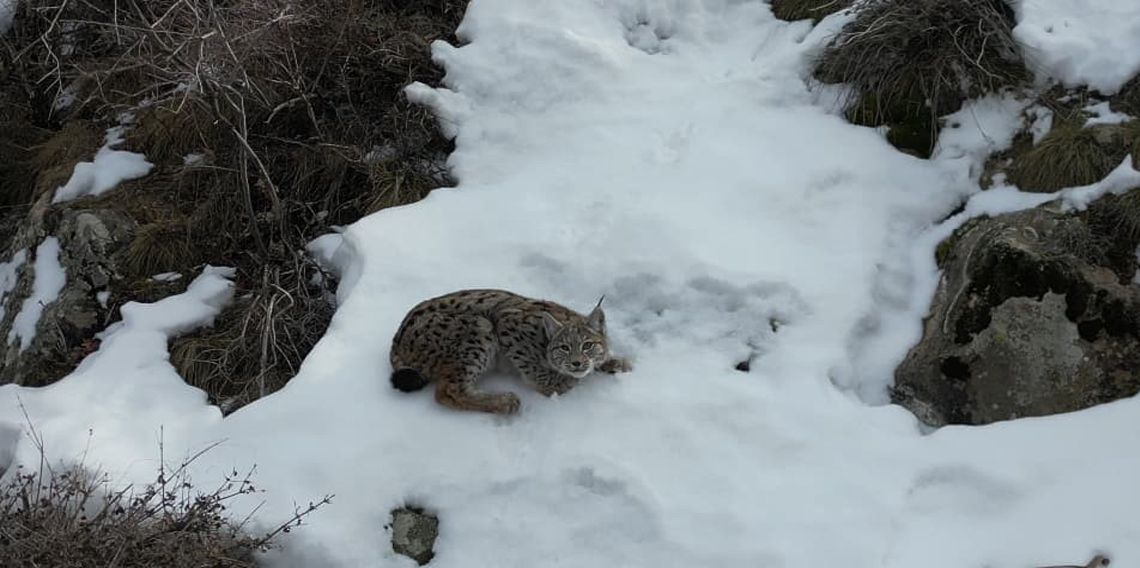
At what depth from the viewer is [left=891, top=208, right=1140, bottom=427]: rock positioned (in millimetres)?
4961

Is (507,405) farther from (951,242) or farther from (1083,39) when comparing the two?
(1083,39)

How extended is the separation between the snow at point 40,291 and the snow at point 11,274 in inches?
9.5

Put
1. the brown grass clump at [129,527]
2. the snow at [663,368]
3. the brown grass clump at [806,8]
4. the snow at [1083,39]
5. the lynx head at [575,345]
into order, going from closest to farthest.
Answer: the brown grass clump at [129,527] < the snow at [663,368] < the lynx head at [575,345] < the snow at [1083,39] < the brown grass clump at [806,8]

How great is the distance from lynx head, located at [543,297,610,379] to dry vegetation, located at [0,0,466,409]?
211 cm

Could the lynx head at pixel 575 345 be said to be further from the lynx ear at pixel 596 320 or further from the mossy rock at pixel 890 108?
the mossy rock at pixel 890 108

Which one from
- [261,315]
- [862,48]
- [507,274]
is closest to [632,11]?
[862,48]

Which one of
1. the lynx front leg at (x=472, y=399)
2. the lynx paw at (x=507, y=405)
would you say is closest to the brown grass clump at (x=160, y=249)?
the lynx front leg at (x=472, y=399)

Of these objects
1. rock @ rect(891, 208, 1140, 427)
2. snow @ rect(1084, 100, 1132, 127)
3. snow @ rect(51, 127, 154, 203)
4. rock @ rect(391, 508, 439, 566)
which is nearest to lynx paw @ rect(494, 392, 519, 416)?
rock @ rect(391, 508, 439, 566)

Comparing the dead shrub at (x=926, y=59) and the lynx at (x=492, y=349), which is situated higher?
the dead shrub at (x=926, y=59)

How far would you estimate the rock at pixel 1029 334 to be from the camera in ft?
16.3

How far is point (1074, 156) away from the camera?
5.90 m

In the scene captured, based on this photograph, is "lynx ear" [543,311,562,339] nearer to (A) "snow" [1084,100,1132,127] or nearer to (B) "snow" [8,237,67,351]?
(A) "snow" [1084,100,1132,127]

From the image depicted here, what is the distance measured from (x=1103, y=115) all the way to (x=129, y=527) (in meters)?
6.09

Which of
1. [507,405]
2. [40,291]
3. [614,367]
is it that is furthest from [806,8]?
[40,291]
